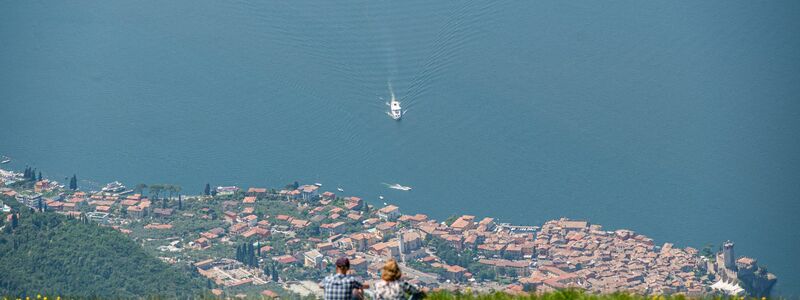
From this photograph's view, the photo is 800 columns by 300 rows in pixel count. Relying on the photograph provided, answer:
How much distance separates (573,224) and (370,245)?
3759 mm

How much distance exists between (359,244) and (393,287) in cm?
1513

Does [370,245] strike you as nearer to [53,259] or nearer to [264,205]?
[264,205]

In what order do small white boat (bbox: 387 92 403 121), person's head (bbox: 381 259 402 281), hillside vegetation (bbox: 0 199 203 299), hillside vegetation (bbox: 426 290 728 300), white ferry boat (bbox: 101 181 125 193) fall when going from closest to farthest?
person's head (bbox: 381 259 402 281) → hillside vegetation (bbox: 426 290 728 300) → hillside vegetation (bbox: 0 199 203 299) → white ferry boat (bbox: 101 181 125 193) → small white boat (bbox: 387 92 403 121)

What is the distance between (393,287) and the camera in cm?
603

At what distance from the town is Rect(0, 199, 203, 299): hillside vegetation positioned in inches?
25.3

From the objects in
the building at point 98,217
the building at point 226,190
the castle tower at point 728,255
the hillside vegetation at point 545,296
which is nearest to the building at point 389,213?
the building at point 226,190

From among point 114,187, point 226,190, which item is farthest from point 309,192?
point 114,187

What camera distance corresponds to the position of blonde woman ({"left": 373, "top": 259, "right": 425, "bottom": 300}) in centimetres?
599

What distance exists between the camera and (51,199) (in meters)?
22.8

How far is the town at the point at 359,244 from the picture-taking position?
1884 centimetres

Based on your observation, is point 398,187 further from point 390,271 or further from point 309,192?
point 390,271

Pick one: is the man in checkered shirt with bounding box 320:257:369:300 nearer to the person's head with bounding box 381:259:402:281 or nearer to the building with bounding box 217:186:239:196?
the person's head with bounding box 381:259:402:281

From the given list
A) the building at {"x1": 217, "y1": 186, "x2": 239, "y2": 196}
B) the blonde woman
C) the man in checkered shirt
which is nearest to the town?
the building at {"x1": 217, "y1": 186, "x2": 239, "y2": 196}

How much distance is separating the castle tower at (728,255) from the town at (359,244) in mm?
37
